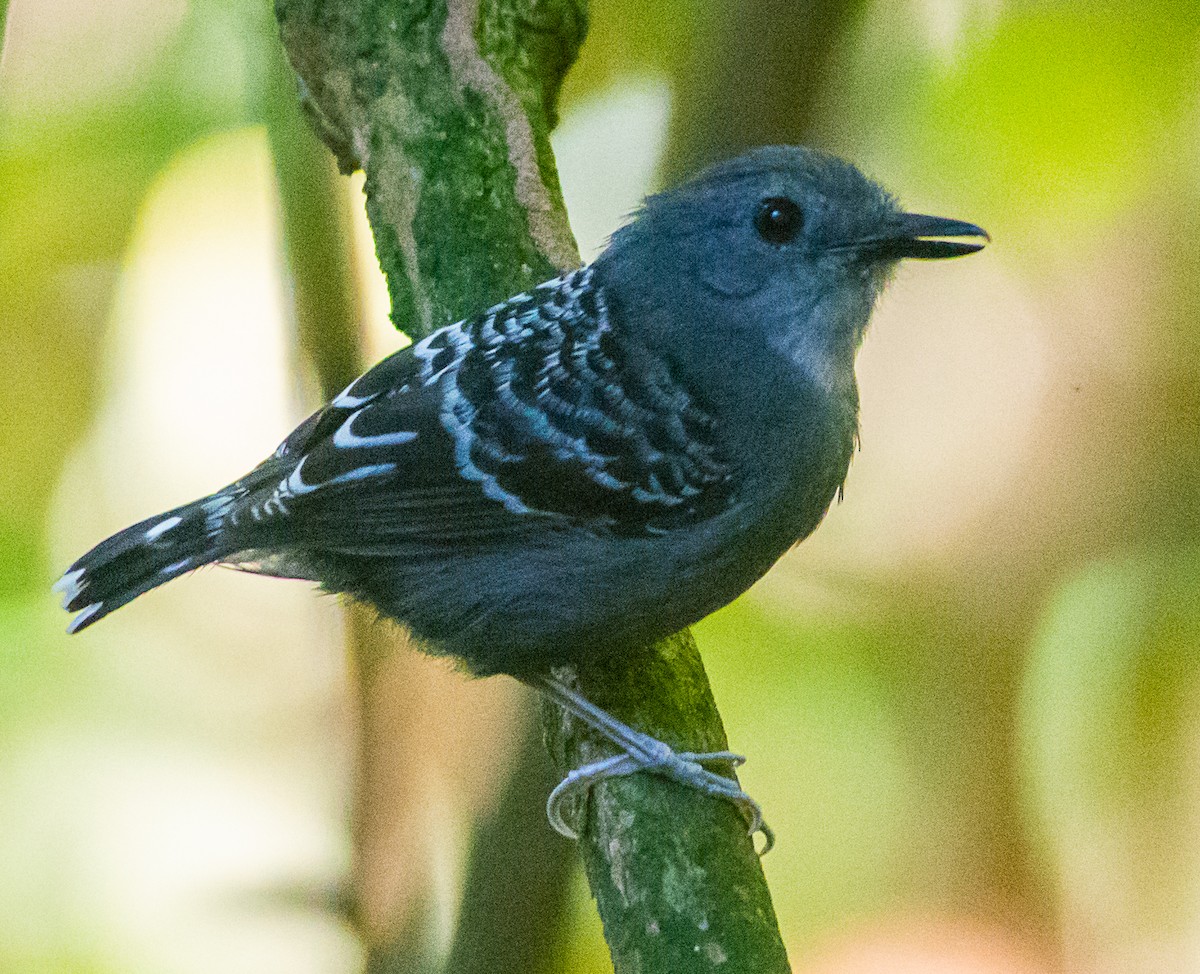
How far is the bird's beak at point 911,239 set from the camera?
1936mm

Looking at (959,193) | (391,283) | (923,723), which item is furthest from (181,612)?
(959,193)

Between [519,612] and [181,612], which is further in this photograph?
[181,612]

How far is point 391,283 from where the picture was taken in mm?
2562

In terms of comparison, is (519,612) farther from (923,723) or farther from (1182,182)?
(1182,182)

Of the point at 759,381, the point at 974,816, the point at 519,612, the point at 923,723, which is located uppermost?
the point at 759,381

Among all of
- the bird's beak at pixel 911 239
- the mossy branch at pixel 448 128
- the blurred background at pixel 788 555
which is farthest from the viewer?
the blurred background at pixel 788 555

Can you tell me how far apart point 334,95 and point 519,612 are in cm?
141

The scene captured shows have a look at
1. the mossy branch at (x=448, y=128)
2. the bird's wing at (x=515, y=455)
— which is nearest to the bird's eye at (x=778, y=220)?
the bird's wing at (x=515, y=455)

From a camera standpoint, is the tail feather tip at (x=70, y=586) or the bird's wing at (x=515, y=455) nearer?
the bird's wing at (x=515, y=455)

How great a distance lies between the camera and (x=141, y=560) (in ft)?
6.56

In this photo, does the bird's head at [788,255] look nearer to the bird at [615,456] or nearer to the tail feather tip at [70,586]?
the bird at [615,456]

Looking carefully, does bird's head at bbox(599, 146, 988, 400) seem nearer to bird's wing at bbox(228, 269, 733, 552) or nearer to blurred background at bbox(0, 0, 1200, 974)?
bird's wing at bbox(228, 269, 733, 552)

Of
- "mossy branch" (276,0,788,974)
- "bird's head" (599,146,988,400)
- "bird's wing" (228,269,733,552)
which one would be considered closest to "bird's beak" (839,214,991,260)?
"bird's head" (599,146,988,400)

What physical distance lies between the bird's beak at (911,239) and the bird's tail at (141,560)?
1.23 metres
